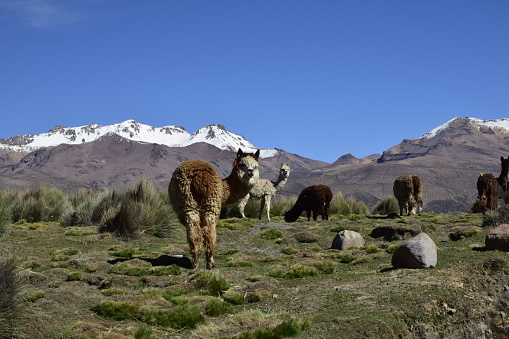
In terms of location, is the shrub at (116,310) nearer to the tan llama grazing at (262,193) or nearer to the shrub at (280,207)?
the tan llama grazing at (262,193)

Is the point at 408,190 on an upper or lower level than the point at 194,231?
upper

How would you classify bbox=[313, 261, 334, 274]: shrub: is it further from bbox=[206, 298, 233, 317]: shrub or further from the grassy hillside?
bbox=[206, 298, 233, 317]: shrub

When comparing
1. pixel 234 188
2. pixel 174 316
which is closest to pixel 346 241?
pixel 234 188

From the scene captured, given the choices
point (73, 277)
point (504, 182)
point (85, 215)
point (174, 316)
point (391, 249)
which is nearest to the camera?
point (174, 316)

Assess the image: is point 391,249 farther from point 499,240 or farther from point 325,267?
point 325,267

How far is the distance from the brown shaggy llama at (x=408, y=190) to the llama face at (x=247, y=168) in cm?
1670

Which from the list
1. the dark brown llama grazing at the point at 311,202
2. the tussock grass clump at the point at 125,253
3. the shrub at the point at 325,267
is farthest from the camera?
the dark brown llama grazing at the point at 311,202

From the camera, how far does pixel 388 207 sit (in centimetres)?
3916

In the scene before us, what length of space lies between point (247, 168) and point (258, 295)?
3896 mm

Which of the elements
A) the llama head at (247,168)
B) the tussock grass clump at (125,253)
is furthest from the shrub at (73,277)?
the llama head at (247,168)

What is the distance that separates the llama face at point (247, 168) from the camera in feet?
46.5

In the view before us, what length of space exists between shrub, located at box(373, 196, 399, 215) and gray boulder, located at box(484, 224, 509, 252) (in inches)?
927

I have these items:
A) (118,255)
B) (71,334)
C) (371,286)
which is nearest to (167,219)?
(118,255)

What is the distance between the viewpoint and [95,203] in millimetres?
25750
